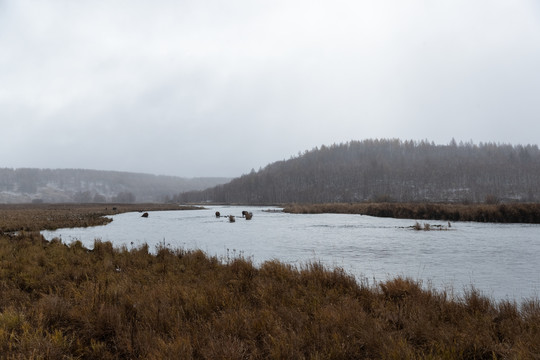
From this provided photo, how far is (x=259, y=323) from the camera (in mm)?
6027

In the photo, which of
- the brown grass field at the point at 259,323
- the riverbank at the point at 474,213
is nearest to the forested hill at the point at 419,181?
the riverbank at the point at 474,213

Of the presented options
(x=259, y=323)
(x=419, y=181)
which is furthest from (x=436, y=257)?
(x=419, y=181)

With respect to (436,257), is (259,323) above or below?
Result: above

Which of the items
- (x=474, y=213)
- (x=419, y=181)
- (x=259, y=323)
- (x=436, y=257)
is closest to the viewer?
(x=259, y=323)

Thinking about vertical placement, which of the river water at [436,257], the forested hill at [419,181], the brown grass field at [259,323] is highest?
the forested hill at [419,181]

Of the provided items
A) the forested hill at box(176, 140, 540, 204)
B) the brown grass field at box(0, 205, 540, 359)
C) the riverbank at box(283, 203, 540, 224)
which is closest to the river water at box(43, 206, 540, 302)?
the brown grass field at box(0, 205, 540, 359)

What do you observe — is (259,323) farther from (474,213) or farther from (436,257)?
(474,213)

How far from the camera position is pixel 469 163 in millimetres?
179375

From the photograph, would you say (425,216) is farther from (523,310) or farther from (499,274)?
(523,310)

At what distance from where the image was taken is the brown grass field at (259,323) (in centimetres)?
497

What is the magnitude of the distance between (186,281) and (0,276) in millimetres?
5991

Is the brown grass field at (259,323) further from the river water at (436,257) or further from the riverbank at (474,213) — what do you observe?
the riverbank at (474,213)

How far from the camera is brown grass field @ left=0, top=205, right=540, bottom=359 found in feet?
16.3

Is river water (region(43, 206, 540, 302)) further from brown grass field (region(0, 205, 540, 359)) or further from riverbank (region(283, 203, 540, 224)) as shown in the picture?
riverbank (region(283, 203, 540, 224))
